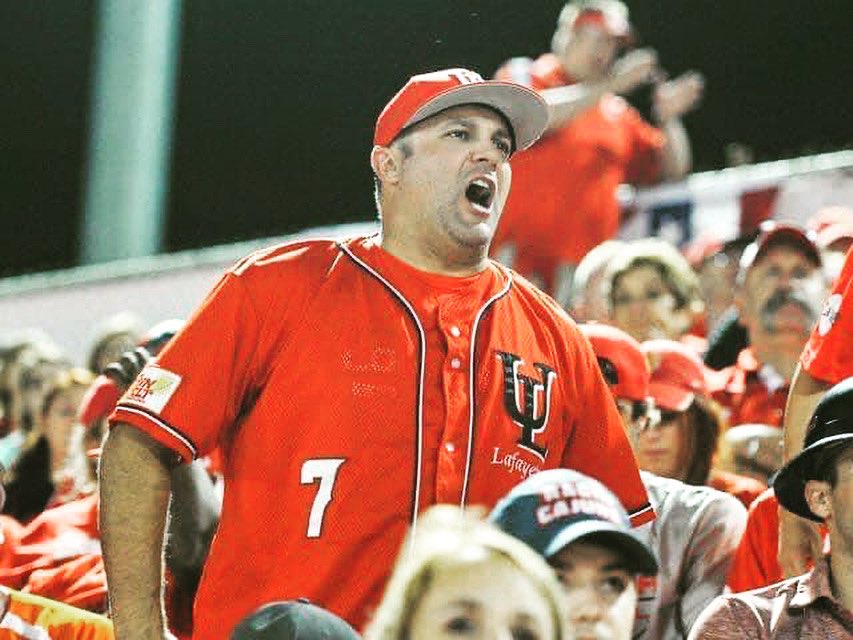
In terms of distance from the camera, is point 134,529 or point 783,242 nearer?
point 134,529

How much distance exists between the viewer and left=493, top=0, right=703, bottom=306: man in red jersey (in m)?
9.13

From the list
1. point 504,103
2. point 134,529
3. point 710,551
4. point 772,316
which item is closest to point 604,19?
point 772,316

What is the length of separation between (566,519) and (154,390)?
112 centimetres

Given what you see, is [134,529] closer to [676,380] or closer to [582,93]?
[676,380]

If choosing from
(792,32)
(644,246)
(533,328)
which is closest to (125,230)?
(792,32)

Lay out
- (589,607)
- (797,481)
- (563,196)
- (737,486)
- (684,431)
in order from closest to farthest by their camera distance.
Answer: (589,607), (797,481), (684,431), (737,486), (563,196)

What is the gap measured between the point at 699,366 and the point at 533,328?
1541mm

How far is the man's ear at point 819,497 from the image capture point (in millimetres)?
4656

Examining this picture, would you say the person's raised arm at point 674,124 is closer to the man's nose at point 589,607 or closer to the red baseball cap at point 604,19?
the red baseball cap at point 604,19

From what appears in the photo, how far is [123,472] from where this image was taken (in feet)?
14.9

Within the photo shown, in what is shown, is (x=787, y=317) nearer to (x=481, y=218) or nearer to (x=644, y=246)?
(x=644, y=246)

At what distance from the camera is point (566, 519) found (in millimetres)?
3938

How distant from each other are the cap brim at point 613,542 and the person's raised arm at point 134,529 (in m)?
1.03

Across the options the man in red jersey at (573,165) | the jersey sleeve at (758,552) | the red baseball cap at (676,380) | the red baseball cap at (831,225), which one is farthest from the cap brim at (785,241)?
the jersey sleeve at (758,552)
